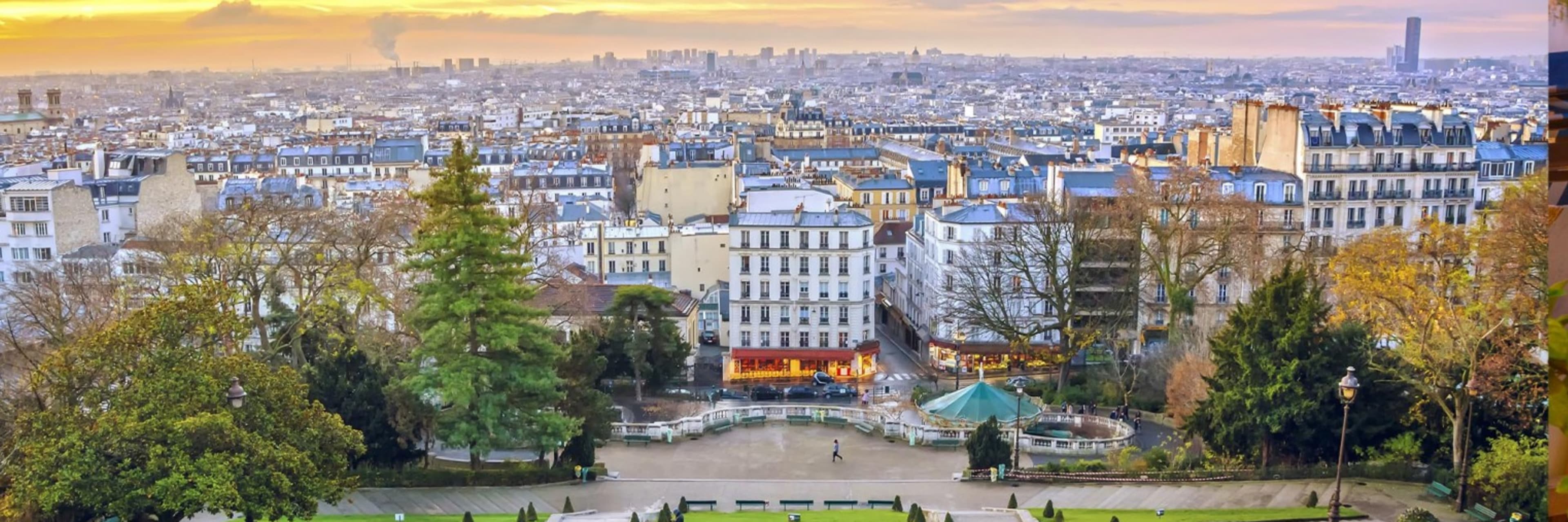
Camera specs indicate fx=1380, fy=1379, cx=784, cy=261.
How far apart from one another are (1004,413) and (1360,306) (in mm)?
8770

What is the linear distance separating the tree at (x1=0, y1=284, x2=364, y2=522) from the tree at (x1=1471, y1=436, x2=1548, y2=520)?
19.4 meters

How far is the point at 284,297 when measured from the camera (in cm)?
4597

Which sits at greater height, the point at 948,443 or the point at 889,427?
the point at 889,427

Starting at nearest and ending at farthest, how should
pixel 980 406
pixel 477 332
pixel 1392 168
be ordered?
pixel 477 332, pixel 980 406, pixel 1392 168

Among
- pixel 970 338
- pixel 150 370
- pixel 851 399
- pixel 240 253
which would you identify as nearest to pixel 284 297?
pixel 240 253

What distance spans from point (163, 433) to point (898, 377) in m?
29.1

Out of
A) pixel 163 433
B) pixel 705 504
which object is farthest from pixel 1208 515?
pixel 163 433

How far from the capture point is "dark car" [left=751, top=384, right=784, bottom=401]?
4194 cm

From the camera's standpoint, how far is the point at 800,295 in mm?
46375

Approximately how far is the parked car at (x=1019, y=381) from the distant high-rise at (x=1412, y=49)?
6831 centimetres

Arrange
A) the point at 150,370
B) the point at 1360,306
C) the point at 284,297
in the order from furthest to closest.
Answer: the point at 284,297, the point at 1360,306, the point at 150,370

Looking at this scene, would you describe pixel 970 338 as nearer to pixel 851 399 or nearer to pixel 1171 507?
pixel 851 399

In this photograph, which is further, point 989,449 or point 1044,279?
point 1044,279

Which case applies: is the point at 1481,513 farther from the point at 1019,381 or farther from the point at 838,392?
the point at 838,392
